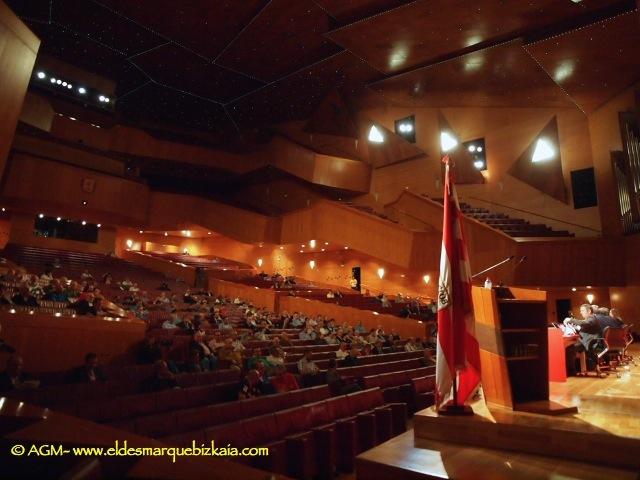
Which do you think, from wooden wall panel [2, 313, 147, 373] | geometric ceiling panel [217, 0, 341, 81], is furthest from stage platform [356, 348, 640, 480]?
geometric ceiling panel [217, 0, 341, 81]

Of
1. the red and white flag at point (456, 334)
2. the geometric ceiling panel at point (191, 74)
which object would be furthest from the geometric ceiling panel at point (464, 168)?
the red and white flag at point (456, 334)

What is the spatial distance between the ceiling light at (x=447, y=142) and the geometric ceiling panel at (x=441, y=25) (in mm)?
3061

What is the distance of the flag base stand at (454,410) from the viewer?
2840 mm

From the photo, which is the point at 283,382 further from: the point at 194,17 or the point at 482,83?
the point at 482,83

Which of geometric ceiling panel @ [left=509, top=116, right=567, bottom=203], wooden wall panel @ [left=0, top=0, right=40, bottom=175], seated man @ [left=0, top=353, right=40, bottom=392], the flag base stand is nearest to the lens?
the flag base stand

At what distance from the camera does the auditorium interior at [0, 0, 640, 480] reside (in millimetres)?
2881

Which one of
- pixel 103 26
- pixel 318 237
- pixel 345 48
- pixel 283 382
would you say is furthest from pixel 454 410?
pixel 103 26

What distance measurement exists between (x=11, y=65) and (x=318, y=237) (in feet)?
30.3

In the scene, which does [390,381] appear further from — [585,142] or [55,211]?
[55,211]

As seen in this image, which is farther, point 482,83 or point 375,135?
point 375,135

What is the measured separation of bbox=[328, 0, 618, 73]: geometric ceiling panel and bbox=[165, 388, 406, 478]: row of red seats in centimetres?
805

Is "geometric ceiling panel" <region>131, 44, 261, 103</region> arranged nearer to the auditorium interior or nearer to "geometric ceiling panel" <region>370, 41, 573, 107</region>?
the auditorium interior

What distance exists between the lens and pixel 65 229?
1545 cm

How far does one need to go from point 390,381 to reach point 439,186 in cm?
955
